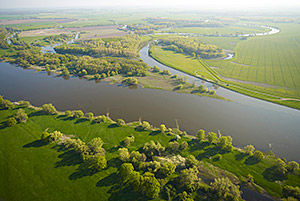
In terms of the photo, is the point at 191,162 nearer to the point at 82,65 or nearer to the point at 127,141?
the point at 127,141

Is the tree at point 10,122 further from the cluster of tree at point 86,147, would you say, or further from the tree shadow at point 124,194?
the tree shadow at point 124,194

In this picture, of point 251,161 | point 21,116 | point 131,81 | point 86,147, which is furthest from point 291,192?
point 21,116

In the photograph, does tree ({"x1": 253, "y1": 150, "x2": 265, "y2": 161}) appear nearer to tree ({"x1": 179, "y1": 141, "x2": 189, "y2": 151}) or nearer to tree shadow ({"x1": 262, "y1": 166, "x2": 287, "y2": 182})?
tree shadow ({"x1": 262, "y1": 166, "x2": 287, "y2": 182})

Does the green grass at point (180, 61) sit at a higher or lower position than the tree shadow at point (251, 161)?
higher

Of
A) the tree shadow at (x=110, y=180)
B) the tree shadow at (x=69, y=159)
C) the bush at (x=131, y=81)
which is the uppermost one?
the bush at (x=131, y=81)

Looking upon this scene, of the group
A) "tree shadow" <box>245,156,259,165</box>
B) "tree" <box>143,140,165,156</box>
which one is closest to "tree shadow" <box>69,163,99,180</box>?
"tree" <box>143,140,165,156</box>

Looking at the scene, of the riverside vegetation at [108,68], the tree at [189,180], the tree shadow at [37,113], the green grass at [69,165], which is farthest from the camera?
the riverside vegetation at [108,68]

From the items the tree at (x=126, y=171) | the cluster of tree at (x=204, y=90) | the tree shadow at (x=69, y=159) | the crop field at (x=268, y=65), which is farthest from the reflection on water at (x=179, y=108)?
the crop field at (x=268, y=65)

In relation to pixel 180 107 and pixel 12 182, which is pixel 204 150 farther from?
pixel 12 182
